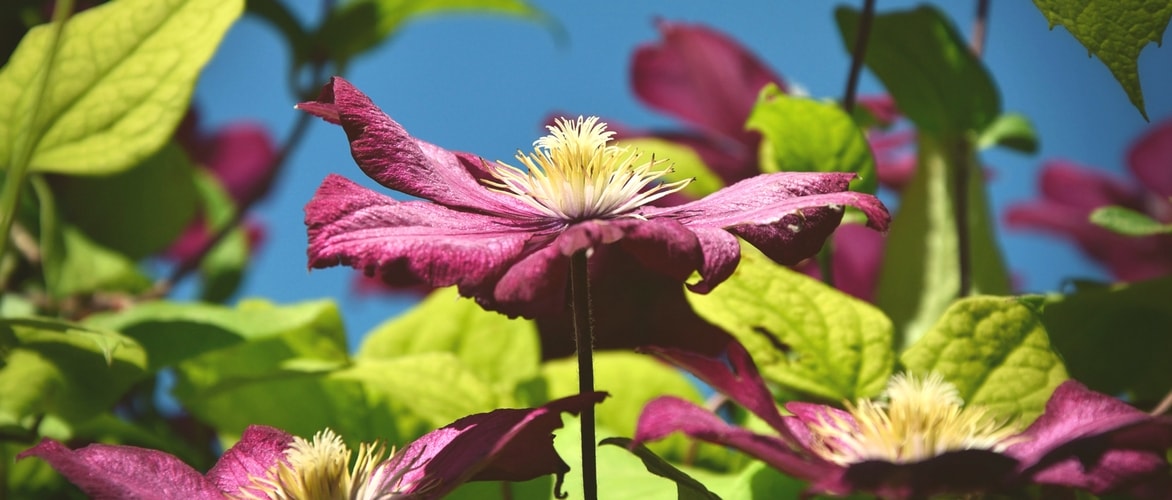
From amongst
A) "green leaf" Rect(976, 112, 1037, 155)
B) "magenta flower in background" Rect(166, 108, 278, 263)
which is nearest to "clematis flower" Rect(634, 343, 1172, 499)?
→ "green leaf" Rect(976, 112, 1037, 155)

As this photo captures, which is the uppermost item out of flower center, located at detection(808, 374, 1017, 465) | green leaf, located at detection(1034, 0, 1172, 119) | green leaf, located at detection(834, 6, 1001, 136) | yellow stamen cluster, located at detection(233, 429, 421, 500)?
green leaf, located at detection(834, 6, 1001, 136)

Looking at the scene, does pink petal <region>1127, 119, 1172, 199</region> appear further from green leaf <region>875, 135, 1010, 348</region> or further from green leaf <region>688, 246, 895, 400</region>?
green leaf <region>688, 246, 895, 400</region>

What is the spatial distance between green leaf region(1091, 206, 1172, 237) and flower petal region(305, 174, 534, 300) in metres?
0.20

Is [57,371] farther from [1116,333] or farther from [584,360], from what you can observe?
[1116,333]

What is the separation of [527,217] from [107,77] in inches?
6.3

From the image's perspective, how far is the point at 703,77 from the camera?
609mm

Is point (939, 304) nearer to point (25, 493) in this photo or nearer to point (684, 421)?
point (684, 421)

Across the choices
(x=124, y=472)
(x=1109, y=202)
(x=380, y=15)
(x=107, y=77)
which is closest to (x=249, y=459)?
(x=124, y=472)

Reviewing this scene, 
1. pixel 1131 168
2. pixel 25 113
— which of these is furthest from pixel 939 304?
pixel 1131 168

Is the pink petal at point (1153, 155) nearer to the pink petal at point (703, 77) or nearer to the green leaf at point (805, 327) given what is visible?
the pink petal at point (703, 77)

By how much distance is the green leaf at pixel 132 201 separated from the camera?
627 millimetres

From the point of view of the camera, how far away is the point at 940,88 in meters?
0.45

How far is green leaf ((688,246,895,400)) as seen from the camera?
34 cm

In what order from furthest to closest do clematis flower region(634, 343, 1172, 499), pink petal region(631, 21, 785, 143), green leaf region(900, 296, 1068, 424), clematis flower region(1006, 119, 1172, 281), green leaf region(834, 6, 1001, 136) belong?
1. clematis flower region(1006, 119, 1172, 281)
2. pink petal region(631, 21, 785, 143)
3. green leaf region(834, 6, 1001, 136)
4. green leaf region(900, 296, 1068, 424)
5. clematis flower region(634, 343, 1172, 499)
